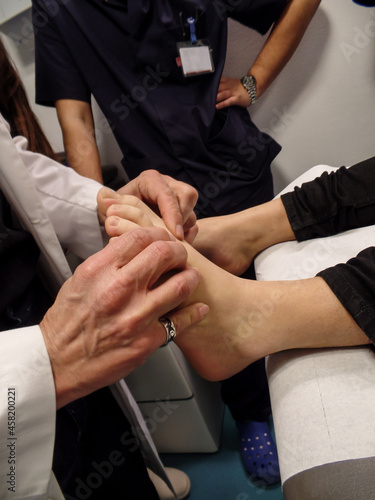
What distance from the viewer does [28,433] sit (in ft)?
1.40

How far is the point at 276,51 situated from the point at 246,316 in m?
0.91

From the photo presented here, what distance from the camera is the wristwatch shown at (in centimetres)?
111

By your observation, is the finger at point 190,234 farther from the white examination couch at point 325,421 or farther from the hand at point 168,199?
the white examination couch at point 325,421

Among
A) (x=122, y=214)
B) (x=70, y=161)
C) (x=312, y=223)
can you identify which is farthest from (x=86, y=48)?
(x=312, y=223)

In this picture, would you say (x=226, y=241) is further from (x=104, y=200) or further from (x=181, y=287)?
(x=181, y=287)

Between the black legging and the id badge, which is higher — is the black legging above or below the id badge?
below

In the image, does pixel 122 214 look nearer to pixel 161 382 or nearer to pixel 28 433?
pixel 28 433

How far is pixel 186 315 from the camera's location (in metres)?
0.55

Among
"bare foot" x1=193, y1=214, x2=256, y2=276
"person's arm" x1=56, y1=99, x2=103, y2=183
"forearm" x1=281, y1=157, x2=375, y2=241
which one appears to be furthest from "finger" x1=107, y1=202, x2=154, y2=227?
"person's arm" x1=56, y1=99, x2=103, y2=183

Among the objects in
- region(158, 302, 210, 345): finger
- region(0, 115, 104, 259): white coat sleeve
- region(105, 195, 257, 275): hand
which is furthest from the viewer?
region(105, 195, 257, 275): hand

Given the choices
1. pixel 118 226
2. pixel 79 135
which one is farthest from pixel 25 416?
pixel 79 135

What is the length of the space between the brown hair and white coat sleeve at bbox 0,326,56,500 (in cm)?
64

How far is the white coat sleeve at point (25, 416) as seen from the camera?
41 cm

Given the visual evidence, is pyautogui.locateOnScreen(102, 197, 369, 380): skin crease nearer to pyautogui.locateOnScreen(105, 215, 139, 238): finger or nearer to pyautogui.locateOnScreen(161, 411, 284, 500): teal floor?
pyautogui.locateOnScreen(105, 215, 139, 238): finger
